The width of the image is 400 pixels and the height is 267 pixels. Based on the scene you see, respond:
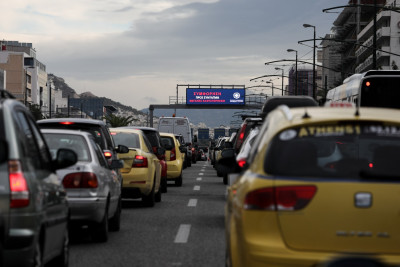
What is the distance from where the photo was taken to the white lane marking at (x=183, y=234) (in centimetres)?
1260

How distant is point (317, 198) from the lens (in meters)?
5.98

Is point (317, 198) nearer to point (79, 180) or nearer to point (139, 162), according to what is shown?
point (79, 180)

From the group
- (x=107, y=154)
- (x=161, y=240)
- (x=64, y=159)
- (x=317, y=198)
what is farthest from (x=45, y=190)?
(x=107, y=154)

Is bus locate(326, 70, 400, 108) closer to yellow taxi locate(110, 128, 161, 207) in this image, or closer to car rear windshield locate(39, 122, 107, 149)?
yellow taxi locate(110, 128, 161, 207)

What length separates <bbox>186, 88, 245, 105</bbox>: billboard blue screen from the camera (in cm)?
10538

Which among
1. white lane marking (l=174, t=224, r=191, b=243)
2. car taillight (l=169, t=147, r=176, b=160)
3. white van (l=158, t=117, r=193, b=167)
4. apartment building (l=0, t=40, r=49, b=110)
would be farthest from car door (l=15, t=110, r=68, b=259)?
apartment building (l=0, t=40, r=49, b=110)

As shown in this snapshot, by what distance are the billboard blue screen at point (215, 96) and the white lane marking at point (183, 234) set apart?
90.6 metres

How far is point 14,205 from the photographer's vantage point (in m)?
6.44

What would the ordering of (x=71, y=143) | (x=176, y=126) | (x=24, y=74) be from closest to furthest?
(x=71, y=143), (x=176, y=126), (x=24, y=74)

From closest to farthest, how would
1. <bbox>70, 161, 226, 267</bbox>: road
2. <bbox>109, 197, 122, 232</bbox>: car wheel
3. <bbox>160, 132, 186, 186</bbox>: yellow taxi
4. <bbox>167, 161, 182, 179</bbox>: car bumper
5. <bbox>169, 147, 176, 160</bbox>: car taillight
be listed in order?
<bbox>70, 161, 226, 267</bbox>: road
<bbox>109, 197, 122, 232</bbox>: car wheel
<bbox>167, 161, 182, 179</bbox>: car bumper
<bbox>160, 132, 186, 186</bbox>: yellow taxi
<bbox>169, 147, 176, 160</bbox>: car taillight

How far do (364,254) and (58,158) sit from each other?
130 inches

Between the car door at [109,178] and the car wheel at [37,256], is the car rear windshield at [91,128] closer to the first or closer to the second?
the car door at [109,178]

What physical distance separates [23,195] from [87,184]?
17.5ft

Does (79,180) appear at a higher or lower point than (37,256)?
higher
